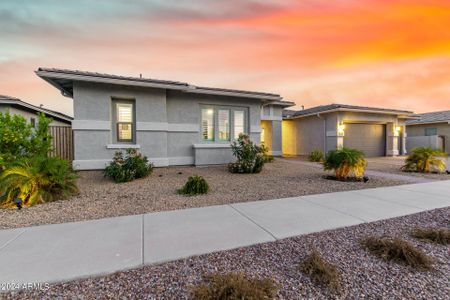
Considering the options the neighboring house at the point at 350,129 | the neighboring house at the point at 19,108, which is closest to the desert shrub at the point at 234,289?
the neighboring house at the point at 19,108

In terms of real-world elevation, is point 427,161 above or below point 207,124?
below

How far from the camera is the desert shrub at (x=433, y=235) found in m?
2.72

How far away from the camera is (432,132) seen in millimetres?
20406

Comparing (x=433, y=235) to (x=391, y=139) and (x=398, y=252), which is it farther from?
(x=391, y=139)

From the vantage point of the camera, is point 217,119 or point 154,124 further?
point 217,119

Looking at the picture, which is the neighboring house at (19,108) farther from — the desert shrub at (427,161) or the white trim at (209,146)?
the desert shrub at (427,161)

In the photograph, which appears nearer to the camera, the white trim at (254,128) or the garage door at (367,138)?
the white trim at (254,128)

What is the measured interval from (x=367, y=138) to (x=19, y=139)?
20.5m

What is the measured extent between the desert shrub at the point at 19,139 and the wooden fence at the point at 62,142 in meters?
3.08

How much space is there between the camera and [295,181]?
681 cm

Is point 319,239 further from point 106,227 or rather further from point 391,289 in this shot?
point 106,227

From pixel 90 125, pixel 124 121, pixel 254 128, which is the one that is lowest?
pixel 90 125

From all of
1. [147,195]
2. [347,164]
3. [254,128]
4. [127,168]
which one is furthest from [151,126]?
[347,164]

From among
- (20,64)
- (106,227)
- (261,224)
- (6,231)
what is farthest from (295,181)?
(20,64)
